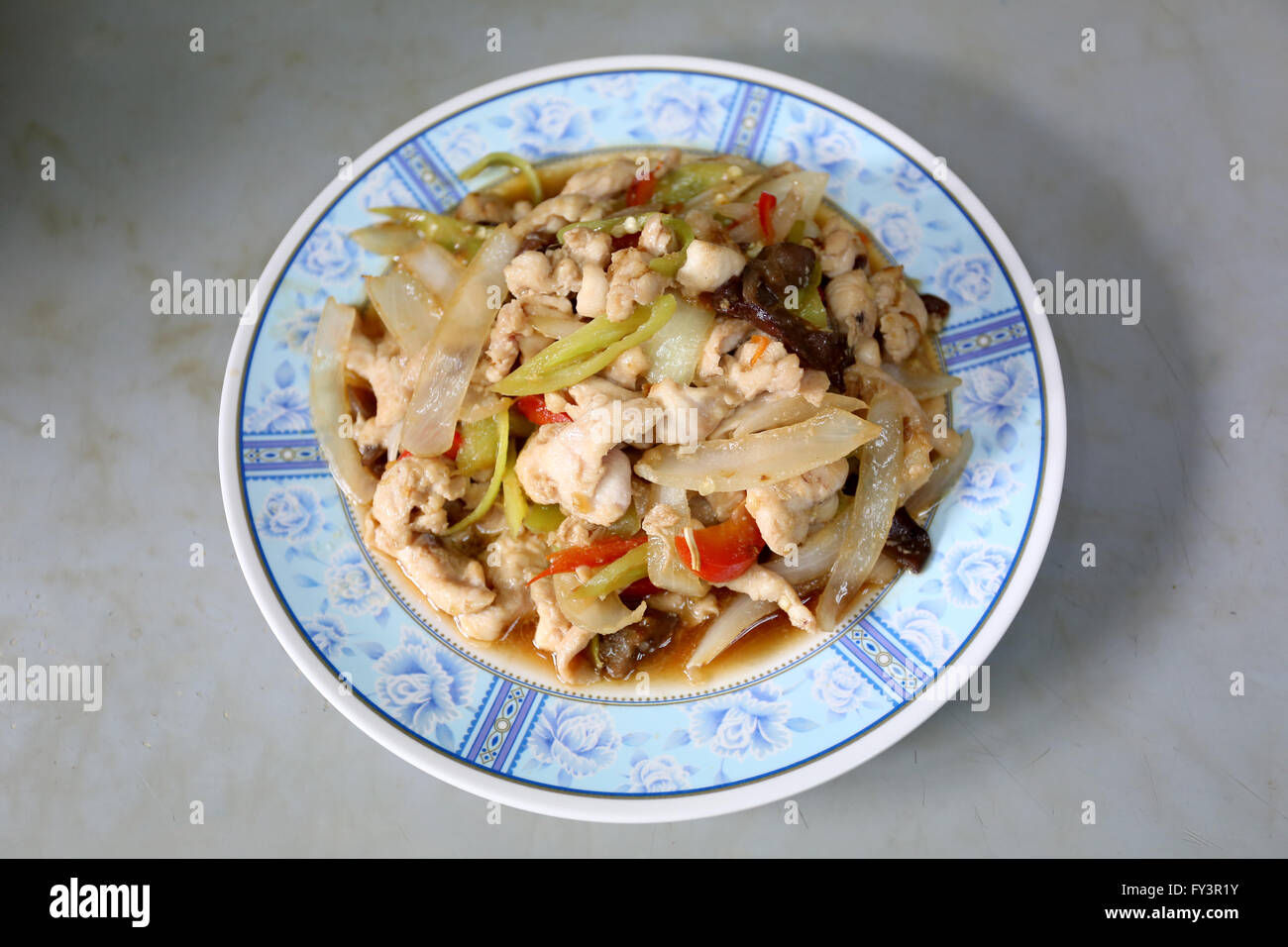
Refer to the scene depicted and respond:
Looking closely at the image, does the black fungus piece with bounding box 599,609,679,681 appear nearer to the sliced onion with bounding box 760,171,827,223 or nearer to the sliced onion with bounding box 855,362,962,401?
the sliced onion with bounding box 855,362,962,401

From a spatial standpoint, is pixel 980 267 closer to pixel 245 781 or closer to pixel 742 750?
pixel 742 750

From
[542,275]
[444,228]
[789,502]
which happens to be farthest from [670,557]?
[444,228]

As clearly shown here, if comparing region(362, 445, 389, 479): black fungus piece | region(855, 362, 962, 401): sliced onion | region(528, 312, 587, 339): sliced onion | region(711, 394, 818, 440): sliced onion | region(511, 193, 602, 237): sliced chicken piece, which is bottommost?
region(362, 445, 389, 479): black fungus piece

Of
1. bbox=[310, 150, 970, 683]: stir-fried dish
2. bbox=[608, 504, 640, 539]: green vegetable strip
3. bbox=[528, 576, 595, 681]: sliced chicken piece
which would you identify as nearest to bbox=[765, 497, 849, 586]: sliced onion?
bbox=[310, 150, 970, 683]: stir-fried dish

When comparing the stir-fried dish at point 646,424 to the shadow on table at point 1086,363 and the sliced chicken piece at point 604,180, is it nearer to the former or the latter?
the sliced chicken piece at point 604,180

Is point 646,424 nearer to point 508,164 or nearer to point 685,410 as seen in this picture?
point 685,410
